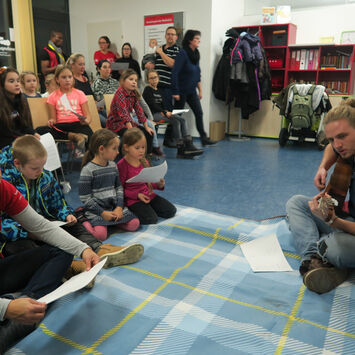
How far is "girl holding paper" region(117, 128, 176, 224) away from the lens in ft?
7.82

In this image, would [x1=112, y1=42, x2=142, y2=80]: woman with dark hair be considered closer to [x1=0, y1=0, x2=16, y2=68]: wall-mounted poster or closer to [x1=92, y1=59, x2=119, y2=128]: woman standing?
[x1=92, y1=59, x2=119, y2=128]: woman standing

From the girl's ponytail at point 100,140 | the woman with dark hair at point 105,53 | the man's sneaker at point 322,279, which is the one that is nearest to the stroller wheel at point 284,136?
the woman with dark hair at point 105,53

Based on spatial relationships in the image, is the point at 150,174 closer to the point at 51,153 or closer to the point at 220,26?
the point at 51,153

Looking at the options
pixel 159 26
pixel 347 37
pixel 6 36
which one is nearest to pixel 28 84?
pixel 6 36

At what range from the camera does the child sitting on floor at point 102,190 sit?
2.21 metres

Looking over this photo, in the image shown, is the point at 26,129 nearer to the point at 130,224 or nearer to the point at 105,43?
the point at 130,224

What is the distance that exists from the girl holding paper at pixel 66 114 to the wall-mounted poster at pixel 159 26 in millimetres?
2678

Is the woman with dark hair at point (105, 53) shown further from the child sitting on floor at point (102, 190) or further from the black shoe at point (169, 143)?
the child sitting on floor at point (102, 190)

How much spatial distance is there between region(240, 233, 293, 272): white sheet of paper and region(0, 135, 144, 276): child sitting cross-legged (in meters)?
0.57

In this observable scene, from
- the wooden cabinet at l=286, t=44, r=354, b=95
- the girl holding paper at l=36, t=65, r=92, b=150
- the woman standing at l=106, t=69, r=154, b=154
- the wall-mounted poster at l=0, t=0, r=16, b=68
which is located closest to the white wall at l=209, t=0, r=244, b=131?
the wooden cabinet at l=286, t=44, r=354, b=95

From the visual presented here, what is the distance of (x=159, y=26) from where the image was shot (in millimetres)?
5777

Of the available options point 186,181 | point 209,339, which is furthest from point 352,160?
point 186,181

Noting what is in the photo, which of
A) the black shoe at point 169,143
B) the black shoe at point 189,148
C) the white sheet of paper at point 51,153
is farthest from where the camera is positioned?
the black shoe at point 169,143

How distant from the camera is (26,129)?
2912mm
